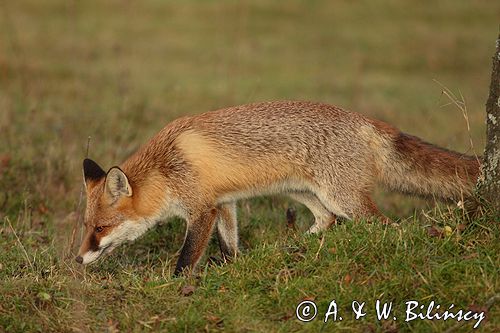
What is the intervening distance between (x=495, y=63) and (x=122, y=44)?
44.3 ft

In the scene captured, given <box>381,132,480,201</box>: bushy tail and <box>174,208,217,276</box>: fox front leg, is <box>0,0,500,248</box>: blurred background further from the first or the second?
<box>174,208,217,276</box>: fox front leg

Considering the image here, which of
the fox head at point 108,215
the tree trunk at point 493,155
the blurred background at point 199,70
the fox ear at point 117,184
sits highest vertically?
the tree trunk at point 493,155

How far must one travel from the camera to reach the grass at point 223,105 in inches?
198

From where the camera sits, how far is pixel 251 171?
6.59 m

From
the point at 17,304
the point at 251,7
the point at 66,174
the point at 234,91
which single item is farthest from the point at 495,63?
the point at 251,7

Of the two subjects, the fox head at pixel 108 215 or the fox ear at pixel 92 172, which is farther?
the fox ear at pixel 92 172

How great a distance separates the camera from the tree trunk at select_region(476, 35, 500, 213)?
5.62 metres

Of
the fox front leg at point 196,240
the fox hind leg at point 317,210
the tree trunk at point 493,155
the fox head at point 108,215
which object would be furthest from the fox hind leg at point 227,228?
the tree trunk at point 493,155

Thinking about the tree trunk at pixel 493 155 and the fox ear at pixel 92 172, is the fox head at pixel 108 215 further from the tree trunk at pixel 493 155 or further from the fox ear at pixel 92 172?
the tree trunk at pixel 493 155

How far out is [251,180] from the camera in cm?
661

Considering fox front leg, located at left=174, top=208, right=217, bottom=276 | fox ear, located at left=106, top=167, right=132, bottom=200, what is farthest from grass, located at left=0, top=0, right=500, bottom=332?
fox ear, located at left=106, top=167, right=132, bottom=200

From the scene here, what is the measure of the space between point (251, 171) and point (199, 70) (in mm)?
10259

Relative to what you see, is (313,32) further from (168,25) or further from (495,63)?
(495,63)

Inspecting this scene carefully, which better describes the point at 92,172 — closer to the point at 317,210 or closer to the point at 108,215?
the point at 108,215
